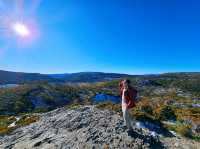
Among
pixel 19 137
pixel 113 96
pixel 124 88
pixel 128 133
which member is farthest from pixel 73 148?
pixel 113 96

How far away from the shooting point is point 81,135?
14930mm

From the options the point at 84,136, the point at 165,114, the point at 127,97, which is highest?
the point at 127,97

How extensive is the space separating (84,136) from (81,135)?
281 millimetres

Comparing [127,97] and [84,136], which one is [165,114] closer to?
[84,136]

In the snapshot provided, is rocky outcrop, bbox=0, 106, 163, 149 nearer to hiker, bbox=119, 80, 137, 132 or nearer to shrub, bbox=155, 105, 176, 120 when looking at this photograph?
hiker, bbox=119, 80, 137, 132

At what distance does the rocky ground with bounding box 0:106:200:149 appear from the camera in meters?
13.9

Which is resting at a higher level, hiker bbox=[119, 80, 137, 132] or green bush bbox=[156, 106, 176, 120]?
hiker bbox=[119, 80, 137, 132]

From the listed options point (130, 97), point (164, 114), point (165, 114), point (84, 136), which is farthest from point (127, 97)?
point (165, 114)

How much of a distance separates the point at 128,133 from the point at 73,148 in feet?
9.77

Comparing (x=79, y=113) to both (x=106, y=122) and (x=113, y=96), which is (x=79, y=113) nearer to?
(x=106, y=122)

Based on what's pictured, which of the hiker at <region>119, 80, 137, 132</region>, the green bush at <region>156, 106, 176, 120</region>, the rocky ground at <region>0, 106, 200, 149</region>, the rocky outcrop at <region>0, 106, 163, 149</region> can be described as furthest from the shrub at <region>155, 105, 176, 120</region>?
the hiker at <region>119, 80, 137, 132</region>

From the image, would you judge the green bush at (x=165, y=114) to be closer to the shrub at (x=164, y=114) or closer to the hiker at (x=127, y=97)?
the shrub at (x=164, y=114)

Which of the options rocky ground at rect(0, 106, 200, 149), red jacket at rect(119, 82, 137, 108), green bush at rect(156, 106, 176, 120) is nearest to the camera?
red jacket at rect(119, 82, 137, 108)

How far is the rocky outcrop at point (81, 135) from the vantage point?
45.7 feet
